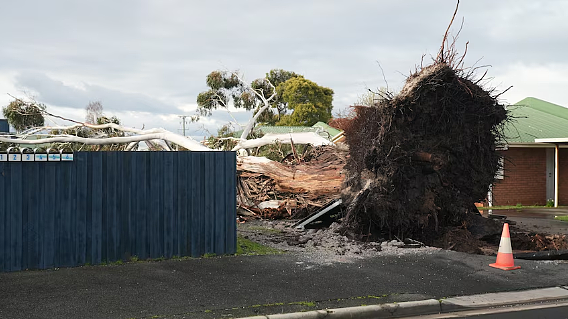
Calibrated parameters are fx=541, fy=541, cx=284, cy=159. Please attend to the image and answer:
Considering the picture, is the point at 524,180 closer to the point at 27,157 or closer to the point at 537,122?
the point at 537,122

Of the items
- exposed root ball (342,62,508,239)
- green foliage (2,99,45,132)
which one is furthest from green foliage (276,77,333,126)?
exposed root ball (342,62,508,239)

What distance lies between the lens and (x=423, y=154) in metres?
11.1

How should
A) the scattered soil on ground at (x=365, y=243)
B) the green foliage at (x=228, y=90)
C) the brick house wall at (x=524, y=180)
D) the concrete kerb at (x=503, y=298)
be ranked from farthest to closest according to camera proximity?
the green foliage at (x=228, y=90) < the brick house wall at (x=524, y=180) < the scattered soil on ground at (x=365, y=243) < the concrete kerb at (x=503, y=298)

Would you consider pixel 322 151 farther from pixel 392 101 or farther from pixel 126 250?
pixel 126 250

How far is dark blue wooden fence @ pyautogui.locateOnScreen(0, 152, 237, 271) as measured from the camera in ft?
26.9

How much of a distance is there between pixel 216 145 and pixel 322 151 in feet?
23.8

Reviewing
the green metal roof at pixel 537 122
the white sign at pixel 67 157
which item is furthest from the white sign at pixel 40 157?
the green metal roof at pixel 537 122

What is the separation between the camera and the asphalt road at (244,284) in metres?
6.39

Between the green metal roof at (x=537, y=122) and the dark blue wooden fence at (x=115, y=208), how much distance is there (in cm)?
1545

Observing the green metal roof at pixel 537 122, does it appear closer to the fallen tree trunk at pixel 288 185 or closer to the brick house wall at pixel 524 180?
the brick house wall at pixel 524 180

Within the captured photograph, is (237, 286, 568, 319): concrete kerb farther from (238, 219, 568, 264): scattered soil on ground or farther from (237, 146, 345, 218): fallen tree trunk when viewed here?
(237, 146, 345, 218): fallen tree trunk

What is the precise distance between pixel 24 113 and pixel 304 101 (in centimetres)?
3282

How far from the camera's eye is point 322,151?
16859 mm

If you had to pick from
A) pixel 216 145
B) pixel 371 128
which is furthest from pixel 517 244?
pixel 216 145
